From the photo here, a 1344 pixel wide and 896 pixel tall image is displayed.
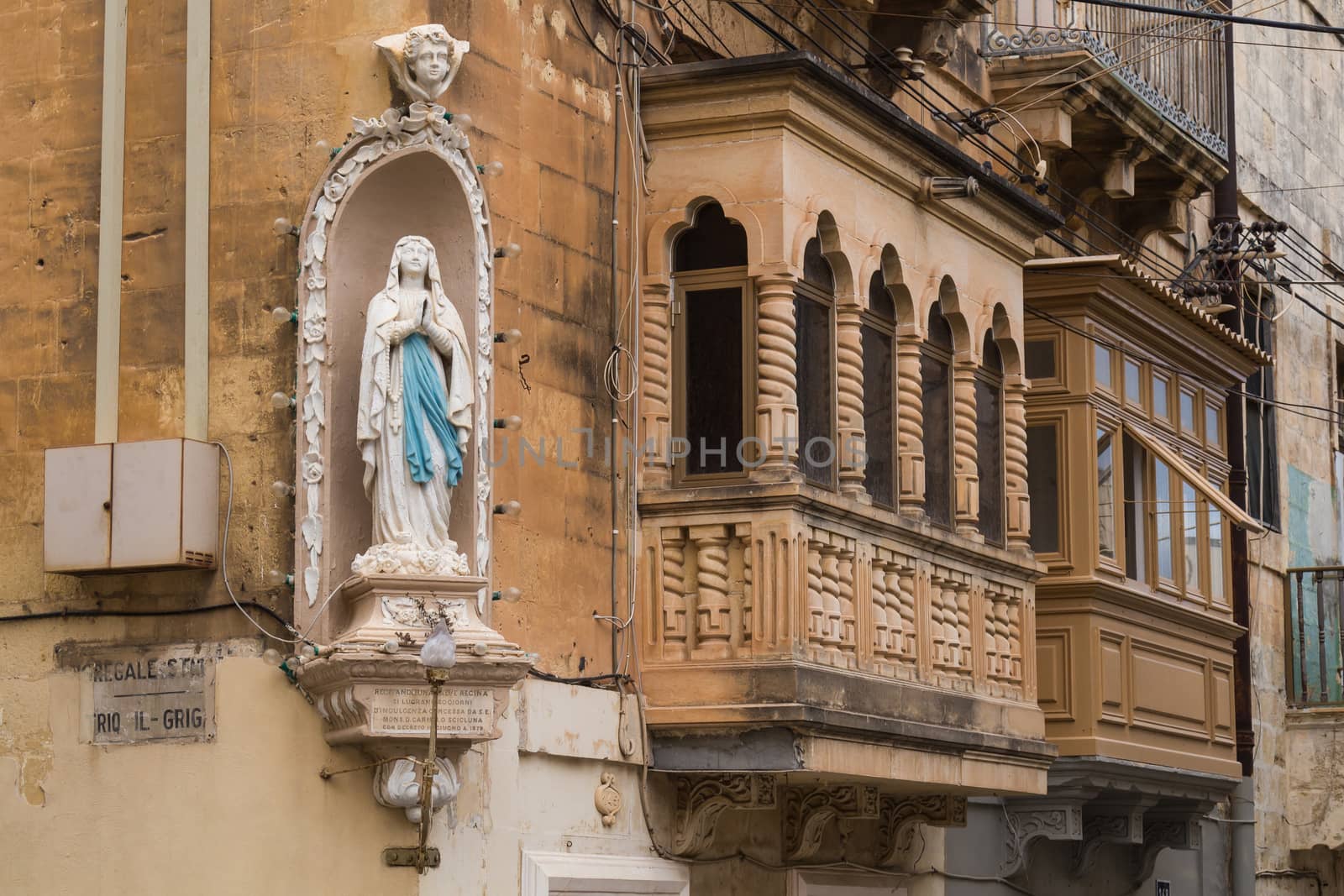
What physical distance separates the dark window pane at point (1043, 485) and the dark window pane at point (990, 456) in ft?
4.59

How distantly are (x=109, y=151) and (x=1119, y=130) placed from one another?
378 inches

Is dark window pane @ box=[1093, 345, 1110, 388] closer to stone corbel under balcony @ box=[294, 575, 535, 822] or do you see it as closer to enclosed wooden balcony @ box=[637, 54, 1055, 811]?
enclosed wooden balcony @ box=[637, 54, 1055, 811]

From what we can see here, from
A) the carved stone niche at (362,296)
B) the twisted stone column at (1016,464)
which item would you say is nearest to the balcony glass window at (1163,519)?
the twisted stone column at (1016,464)

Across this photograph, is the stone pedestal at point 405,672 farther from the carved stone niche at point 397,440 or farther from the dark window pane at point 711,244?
the dark window pane at point 711,244

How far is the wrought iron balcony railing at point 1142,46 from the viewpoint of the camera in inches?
725

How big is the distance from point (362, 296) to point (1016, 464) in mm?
5527

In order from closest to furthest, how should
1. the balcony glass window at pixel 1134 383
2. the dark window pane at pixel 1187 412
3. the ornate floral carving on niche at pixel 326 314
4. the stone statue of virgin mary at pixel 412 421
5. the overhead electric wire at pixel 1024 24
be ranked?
the stone statue of virgin mary at pixel 412 421 < the ornate floral carving on niche at pixel 326 314 < the overhead electric wire at pixel 1024 24 < the balcony glass window at pixel 1134 383 < the dark window pane at pixel 1187 412

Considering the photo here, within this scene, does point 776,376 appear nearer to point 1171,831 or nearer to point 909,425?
point 909,425

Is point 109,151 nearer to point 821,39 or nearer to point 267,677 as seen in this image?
point 267,677

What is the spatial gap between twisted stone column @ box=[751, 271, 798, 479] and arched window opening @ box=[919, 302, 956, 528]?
1.90 m

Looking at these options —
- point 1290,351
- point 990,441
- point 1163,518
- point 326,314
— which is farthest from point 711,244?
point 1290,351

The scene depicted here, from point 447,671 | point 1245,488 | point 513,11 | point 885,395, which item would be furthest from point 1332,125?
point 447,671

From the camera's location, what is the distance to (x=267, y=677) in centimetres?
1091

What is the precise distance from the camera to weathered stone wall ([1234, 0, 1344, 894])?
22.1 metres
